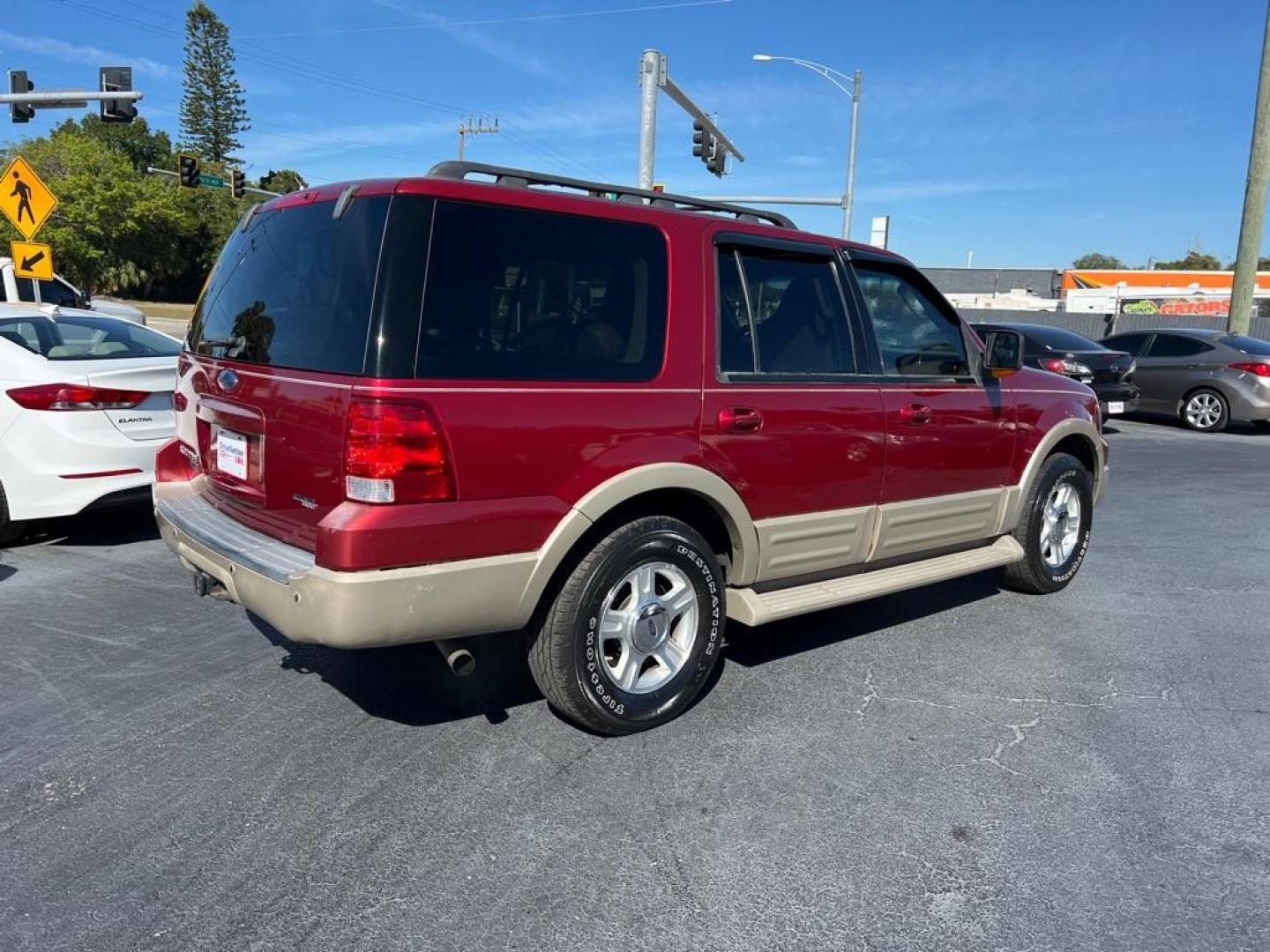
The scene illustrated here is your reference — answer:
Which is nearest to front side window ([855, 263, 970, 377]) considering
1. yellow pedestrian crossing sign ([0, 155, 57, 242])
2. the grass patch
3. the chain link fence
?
yellow pedestrian crossing sign ([0, 155, 57, 242])

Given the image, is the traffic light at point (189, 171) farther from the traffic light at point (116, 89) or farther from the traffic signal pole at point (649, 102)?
the traffic signal pole at point (649, 102)

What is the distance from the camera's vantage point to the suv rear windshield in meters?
3.16

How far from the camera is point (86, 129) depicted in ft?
284

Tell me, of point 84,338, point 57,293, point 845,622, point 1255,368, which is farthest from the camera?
point 57,293

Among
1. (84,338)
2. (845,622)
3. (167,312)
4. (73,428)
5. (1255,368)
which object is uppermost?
(167,312)

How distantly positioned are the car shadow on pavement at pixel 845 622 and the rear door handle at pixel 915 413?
44.8 inches

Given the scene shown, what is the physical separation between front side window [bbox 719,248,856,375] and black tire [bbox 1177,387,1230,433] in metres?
12.7

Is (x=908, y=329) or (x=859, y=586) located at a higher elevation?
(x=908, y=329)

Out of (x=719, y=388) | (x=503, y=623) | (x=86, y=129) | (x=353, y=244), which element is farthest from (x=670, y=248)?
(x=86, y=129)

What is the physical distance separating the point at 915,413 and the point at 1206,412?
40.9ft

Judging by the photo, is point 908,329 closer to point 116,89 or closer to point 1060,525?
point 1060,525

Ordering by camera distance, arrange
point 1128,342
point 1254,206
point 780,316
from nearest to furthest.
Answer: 1. point 780,316
2. point 1128,342
3. point 1254,206

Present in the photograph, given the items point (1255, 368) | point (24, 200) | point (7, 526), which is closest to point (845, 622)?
point (7, 526)

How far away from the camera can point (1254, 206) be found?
1864 cm
